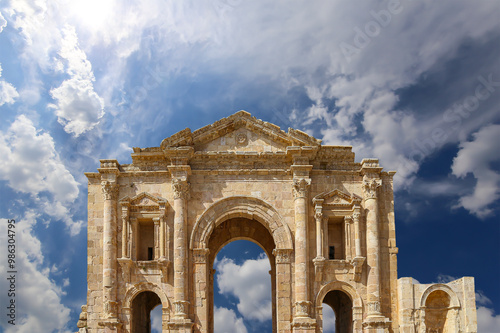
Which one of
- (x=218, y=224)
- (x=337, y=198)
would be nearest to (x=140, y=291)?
(x=218, y=224)

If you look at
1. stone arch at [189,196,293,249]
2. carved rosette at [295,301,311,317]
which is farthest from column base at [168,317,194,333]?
carved rosette at [295,301,311,317]

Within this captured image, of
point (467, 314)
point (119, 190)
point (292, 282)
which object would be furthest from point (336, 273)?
point (119, 190)

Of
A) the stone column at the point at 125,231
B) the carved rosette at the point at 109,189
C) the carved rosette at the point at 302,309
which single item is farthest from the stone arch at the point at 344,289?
the carved rosette at the point at 109,189

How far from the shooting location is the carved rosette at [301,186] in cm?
2809

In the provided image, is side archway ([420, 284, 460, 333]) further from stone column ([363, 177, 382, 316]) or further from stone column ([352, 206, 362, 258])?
stone column ([352, 206, 362, 258])

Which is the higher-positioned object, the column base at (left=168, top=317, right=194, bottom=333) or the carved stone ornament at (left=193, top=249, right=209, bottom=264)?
the carved stone ornament at (left=193, top=249, right=209, bottom=264)

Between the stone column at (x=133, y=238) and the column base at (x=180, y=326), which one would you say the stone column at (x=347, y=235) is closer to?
the column base at (x=180, y=326)

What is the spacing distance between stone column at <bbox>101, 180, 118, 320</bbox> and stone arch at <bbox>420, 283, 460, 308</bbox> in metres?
12.9

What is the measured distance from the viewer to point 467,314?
1077 inches

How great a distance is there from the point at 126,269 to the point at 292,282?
7047mm

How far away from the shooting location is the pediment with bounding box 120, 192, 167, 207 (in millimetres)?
28266

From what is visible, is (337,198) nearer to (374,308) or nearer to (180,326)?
(374,308)

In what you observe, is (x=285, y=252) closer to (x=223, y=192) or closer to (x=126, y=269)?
(x=223, y=192)

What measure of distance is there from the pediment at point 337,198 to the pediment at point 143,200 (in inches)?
271
